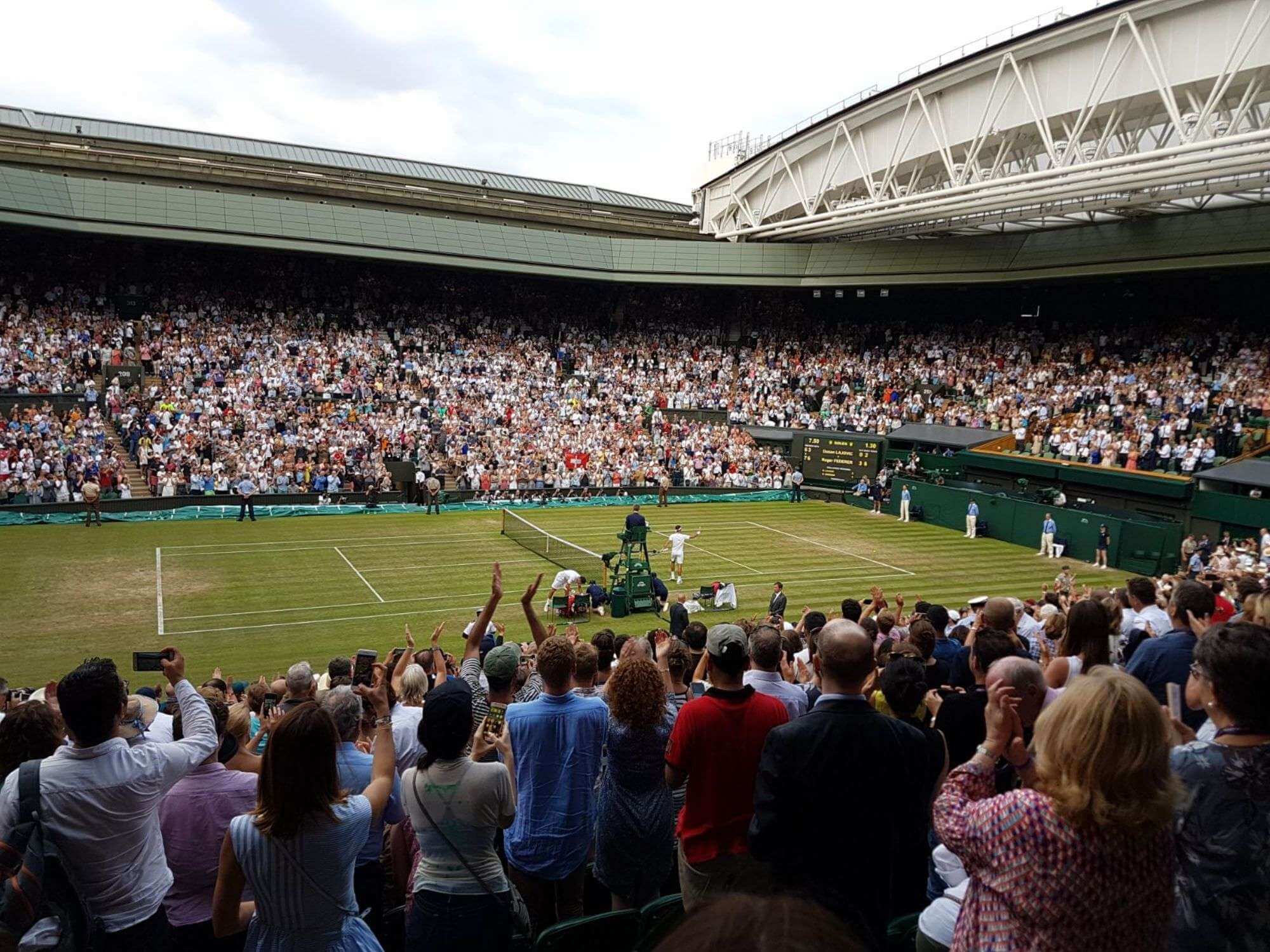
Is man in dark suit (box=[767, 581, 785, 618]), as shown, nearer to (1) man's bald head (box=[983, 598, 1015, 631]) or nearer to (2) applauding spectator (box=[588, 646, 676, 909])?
(1) man's bald head (box=[983, 598, 1015, 631])

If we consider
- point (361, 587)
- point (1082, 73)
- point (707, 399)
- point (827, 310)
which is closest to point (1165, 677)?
point (361, 587)

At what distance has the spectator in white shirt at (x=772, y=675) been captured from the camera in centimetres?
532

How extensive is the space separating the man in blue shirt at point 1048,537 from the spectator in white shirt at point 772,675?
2638 centimetres

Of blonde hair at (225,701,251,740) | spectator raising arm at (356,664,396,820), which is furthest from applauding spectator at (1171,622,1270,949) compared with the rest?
blonde hair at (225,701,251,740)

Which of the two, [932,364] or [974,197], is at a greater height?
[974,197]

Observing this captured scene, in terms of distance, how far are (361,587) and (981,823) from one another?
20967 millimetres

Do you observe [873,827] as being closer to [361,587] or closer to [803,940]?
[803,940]

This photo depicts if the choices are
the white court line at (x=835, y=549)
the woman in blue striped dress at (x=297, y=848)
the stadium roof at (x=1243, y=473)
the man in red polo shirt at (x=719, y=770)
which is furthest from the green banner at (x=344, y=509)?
the man in red polo shirt at (x=719, y=770)

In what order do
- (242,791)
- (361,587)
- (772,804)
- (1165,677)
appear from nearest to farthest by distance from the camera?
(772,804) < (242,791) < (1165,677) < (361,587)

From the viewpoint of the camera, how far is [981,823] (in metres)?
2.89

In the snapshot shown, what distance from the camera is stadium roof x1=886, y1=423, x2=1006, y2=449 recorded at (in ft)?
122

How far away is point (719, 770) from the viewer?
4.41m

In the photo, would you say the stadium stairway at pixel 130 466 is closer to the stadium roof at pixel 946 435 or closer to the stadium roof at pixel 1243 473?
the stadium roof at pixel 946 435

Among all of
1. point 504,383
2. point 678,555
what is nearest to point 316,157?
point 504,383
